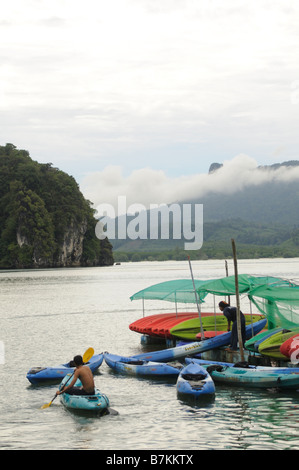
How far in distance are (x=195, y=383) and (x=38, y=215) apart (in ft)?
408

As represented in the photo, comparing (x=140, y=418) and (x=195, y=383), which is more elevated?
(x=195, y=383)

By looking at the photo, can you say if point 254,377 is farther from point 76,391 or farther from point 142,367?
point 76,391

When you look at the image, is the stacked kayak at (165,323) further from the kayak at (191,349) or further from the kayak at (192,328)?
the kayak at (191,349)

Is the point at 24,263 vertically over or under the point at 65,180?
under

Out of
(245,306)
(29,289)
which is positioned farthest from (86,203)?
(245,306)

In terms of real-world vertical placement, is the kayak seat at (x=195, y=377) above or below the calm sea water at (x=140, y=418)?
above

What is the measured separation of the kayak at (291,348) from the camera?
19250 mm

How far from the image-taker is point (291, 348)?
19.4m

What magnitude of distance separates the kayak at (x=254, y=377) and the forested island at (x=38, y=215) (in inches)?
4769

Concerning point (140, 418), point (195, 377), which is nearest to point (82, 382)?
point (140, 418)

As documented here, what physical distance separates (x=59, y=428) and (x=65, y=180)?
466 feet

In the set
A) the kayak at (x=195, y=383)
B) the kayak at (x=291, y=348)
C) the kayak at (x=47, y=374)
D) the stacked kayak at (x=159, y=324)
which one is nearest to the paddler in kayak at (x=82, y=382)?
the kayak at (x=195, y=383)
